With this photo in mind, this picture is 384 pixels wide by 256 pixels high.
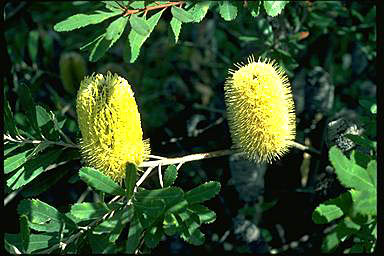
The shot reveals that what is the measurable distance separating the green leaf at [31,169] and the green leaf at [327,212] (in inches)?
36.2

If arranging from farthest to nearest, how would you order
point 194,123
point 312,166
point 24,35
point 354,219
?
point 24,35
point 194,123
point 312,166
point 354,219

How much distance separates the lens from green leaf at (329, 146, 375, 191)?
139cm

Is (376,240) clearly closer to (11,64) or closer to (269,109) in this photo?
(269,109)

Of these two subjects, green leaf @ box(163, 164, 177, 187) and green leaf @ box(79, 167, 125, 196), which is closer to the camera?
green leaf @ box(79, 167, 125, 196)

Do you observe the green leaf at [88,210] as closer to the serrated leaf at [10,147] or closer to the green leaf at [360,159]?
the serrated leaf at [10,147]

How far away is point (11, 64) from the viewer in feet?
9.25

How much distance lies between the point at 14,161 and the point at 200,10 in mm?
761

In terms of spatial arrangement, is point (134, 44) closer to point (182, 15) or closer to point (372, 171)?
point (182, 15)

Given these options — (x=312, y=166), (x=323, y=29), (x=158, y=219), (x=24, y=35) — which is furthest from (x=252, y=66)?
(x=24, y=35)

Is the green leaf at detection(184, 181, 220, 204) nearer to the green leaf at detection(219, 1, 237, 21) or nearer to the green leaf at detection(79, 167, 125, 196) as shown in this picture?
the green leaf at detection(79, 167, 125, 196)

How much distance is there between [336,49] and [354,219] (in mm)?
2487

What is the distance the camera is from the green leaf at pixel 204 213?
5.34 feet

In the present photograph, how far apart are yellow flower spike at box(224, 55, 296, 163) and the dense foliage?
201mm

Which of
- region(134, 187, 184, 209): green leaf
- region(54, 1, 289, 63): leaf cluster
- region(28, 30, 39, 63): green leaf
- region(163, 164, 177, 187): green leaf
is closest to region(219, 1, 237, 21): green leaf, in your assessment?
region(54, 1, 289, 63): leaf cluster
